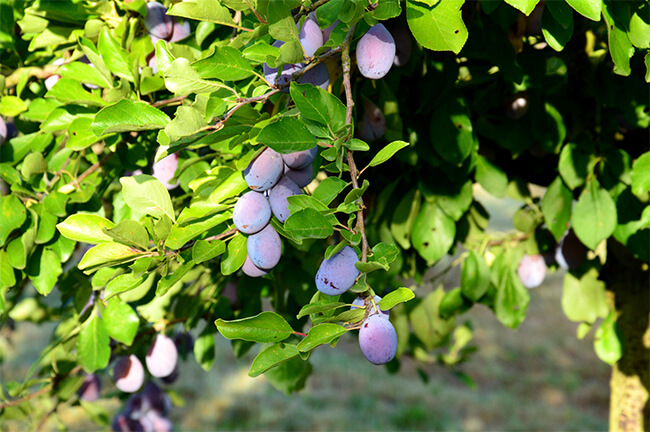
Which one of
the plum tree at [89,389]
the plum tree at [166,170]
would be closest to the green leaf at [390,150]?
the plum tree at [166,170]

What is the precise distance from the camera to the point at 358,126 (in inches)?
31.5

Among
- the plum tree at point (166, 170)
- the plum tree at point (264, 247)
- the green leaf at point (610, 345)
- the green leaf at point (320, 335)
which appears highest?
the green leaf at point (320, 335)

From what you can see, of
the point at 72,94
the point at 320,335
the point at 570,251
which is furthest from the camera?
the point at 570,251

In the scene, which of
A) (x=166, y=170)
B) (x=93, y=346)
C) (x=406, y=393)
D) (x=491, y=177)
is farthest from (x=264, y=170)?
(x=406, y=393)

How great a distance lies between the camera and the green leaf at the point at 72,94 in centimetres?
71

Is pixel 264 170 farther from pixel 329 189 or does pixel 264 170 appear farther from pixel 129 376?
pixel 129 376

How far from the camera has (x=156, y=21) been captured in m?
0.76

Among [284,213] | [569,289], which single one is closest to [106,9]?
[284,213]

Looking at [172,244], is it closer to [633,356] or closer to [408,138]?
A: [408,138]

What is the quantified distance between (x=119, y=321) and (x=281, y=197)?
0.41m

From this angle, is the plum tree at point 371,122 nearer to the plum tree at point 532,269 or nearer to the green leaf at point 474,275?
the green leaf at point 474,275

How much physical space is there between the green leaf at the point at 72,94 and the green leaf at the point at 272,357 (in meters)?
0.41

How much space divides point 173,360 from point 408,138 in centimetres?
57

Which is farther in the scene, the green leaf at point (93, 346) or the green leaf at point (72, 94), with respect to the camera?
the green leaf at point (93, 346)
